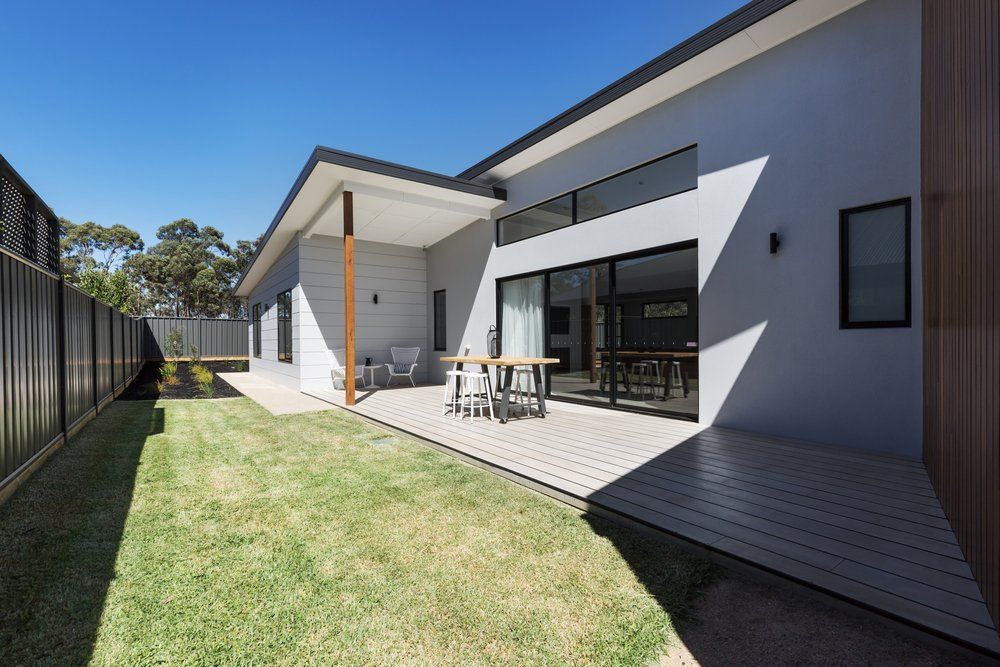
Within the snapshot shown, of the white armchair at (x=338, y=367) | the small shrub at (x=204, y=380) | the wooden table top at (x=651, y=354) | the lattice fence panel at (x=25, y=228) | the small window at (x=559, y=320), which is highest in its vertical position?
the lattice fence panel at (x=25, y=228)

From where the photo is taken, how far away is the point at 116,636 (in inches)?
57.7

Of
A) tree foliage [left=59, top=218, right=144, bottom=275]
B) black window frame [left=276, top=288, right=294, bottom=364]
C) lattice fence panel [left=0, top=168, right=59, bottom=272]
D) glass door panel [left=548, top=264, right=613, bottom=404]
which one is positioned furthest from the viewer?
tree foliage [left=59, top=218, right=144, bottom=275]

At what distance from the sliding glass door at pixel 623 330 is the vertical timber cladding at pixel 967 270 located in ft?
7.28

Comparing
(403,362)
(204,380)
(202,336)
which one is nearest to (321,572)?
(403,362)

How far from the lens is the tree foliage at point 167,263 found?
92.1ft

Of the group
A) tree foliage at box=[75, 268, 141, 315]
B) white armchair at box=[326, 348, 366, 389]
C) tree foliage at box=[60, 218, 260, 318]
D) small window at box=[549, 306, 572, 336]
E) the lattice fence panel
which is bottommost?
white armchair at box=[326, 348, 366, 389]

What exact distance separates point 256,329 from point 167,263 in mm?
20110

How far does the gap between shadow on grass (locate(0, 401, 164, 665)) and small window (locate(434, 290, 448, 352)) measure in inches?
230

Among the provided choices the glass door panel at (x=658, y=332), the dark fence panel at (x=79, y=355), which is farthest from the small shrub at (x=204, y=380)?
the glass door panel at (x=658, y=332)

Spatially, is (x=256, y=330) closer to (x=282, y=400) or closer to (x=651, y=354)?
(x=282, y=400)

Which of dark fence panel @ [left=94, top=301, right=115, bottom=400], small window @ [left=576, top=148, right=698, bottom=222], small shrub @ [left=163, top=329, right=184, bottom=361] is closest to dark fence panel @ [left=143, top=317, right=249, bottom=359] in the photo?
small shrub @ [left=163, top=329, right=184, bottom=361]

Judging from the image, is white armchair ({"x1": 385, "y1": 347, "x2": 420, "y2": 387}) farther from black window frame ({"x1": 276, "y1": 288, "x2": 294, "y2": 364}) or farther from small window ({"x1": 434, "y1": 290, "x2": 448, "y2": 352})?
black window frame ({"x1": 276, "y1": 288, "x2": 294, "y2": 364})

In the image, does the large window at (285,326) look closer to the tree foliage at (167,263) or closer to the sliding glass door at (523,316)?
the sliding glass door at (523,316)

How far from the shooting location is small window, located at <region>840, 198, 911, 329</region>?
3380 millimetres
